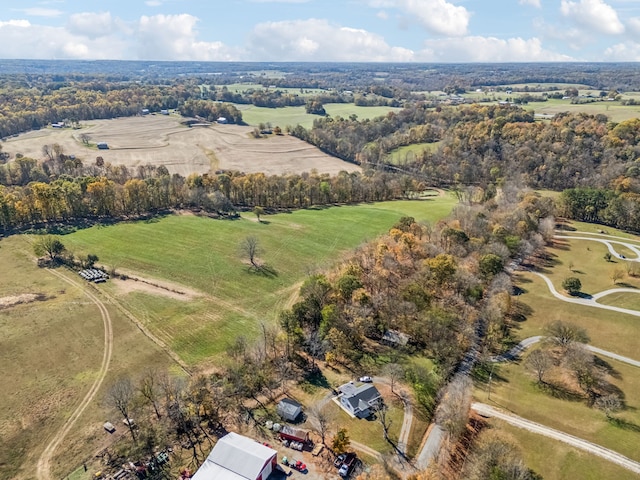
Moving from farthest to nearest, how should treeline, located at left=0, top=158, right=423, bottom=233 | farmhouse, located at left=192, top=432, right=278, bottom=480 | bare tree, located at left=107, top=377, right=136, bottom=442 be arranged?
treeline, located at left=0, top=158, right=423, bottom=233 < bare tree, located at left=107, top=377, right=136, bottom=442 < farmhouse, located at left=192, top=432, right=278, bottom=480

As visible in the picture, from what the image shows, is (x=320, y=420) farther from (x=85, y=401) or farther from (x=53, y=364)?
(x=53, y=364)

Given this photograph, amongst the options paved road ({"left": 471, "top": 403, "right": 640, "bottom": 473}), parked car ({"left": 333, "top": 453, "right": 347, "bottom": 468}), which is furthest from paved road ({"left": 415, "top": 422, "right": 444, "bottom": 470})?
parked car ({"left": 333, "top": 453, "right": 347, "bottom": 468})

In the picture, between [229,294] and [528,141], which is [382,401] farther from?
[528,141]

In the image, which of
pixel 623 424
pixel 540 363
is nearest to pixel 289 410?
pixel 540 363

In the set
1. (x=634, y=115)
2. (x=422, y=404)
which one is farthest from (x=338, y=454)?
(x=634, y=115)

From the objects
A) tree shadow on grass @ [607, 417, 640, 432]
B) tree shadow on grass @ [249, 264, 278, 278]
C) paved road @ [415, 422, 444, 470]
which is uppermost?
tree shadow on grass @ [249, 264, 278, 278]

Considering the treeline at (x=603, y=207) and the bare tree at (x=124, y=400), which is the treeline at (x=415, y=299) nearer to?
the bare tree at (x=124, y=400)

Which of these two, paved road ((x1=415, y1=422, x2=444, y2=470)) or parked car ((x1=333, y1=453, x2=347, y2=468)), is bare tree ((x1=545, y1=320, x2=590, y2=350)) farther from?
parked car ((x1=333, y1=453, x2=347, y2=468))
